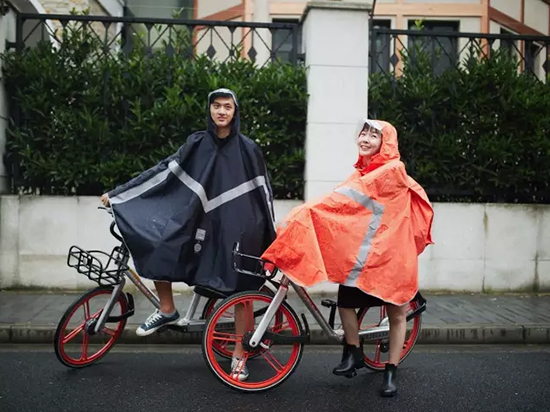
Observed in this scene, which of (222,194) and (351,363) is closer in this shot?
(351,363)

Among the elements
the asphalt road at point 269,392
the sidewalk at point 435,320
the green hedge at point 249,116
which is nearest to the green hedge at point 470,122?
the green hedge at point 249,116

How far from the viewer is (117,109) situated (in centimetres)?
849

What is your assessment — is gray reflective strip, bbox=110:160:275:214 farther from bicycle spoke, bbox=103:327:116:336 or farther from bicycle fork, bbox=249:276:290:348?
bicycle spoke, bbox=103:327:116:336

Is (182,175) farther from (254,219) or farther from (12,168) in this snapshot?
(12,168)

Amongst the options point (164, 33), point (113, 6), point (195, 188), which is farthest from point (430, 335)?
point (113, 6)

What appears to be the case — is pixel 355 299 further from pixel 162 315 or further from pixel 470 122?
pixel 470 122

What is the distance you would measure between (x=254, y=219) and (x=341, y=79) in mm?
3975

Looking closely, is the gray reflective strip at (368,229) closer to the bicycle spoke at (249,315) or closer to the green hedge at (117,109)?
the bicycle spoke at (249,315)

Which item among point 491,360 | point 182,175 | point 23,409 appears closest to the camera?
point 23,409

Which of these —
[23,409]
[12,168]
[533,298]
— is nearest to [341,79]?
[533,298]

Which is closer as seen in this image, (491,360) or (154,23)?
(491,360)

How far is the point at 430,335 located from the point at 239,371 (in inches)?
95.3

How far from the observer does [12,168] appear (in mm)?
8539

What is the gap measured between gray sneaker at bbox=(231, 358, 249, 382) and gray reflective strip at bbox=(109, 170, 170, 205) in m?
1.42
